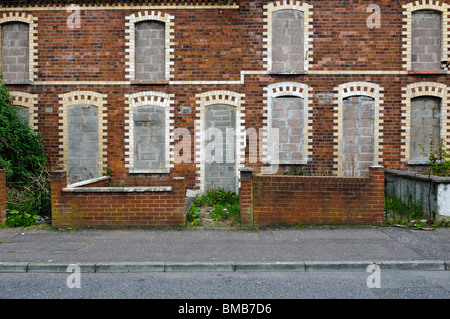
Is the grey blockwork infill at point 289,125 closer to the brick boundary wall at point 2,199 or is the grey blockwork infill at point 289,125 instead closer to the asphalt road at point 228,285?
the asphalt road at point 228,285

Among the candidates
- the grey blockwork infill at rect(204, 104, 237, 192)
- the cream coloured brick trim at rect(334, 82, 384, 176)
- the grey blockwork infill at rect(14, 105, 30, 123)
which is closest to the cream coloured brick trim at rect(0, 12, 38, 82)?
the grey blockwork infill at rect(14, 105, 30, 123)

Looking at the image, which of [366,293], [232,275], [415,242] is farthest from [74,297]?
[415,242]

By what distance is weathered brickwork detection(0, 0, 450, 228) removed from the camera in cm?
1223

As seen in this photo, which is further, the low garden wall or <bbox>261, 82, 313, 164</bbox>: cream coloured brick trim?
<bbox>261, 82, 313, 164</bbox>: cream coloured brick trim

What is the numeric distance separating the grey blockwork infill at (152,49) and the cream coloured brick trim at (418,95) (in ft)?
27.3

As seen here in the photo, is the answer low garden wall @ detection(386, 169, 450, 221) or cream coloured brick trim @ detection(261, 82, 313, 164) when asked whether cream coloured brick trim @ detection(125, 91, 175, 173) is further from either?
low garden wall @ detection(386, 169, 450, 221)

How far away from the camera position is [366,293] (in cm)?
489

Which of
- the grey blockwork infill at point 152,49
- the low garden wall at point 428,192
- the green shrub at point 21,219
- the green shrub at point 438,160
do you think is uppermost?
the grey blockwork infill at point 152,49

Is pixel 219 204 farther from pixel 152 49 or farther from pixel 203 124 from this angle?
pixel 152 49

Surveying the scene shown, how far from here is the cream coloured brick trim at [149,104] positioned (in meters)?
12.3

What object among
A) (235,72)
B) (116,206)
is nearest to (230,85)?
(235,72)

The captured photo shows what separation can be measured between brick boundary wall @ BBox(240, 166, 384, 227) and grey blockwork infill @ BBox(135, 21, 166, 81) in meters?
6.02

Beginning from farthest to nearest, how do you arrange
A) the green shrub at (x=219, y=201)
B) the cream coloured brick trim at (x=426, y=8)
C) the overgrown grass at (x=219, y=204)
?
1. the cream coloured brick trim at (x=426, y=8)
2. the green shrub at (x=219, y=201)
3. the overgrown grass at (x=219, y=204)

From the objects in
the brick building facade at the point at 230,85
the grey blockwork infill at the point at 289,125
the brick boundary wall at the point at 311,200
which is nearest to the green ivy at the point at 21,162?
the brick building facade at the point at 230,85
